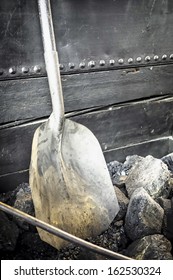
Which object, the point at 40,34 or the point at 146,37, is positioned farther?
the point at 146,37

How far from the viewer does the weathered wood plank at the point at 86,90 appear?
1822 millimetres

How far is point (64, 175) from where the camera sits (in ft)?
A: 5.36

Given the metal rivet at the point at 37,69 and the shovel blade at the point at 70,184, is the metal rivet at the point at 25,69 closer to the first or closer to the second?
the metal rivet at the point at 37,69

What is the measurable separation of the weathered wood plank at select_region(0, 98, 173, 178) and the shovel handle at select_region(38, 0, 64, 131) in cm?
39

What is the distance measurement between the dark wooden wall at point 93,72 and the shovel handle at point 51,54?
186 millimetres

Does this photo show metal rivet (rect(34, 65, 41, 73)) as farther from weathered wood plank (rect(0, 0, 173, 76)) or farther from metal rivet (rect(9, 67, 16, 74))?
metal rivet (rect(9, 67, 16, 74))

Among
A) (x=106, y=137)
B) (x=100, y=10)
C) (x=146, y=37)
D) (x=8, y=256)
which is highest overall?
(x=100, y=10)

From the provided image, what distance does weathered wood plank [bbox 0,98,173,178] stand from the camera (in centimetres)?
195

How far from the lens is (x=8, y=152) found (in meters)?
1.93

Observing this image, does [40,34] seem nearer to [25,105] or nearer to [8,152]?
[25,105]
